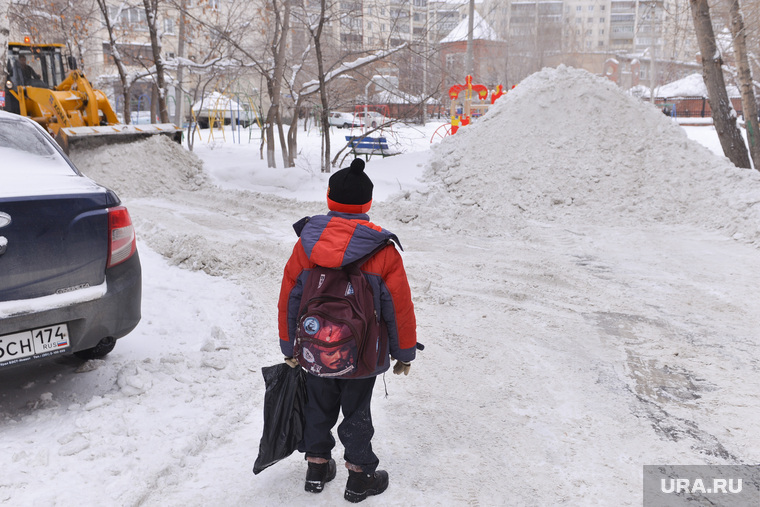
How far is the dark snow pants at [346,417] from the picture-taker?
8.79ft

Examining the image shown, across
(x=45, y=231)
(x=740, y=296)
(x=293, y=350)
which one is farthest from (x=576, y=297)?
(x=45, y=231)

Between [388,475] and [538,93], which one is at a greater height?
[538,93]

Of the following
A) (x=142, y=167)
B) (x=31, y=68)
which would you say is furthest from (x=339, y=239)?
(x=31, y=68)

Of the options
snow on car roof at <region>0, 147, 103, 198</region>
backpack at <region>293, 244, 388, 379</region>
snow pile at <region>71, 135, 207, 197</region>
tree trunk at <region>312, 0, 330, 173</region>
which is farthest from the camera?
snow pile at <region>71, 135, 207, 197</region>

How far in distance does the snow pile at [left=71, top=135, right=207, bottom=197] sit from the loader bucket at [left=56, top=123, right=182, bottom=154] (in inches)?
5.1

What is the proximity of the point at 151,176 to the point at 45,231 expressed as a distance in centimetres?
942

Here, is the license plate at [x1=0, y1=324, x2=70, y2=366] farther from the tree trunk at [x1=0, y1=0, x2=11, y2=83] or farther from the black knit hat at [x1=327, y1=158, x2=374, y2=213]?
the tree trunk at [x1=0, y1=0, x2=11, y2=83]

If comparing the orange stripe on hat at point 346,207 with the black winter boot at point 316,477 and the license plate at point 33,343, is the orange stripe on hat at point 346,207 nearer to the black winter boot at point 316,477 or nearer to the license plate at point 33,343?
the black winter boot at point 316,477

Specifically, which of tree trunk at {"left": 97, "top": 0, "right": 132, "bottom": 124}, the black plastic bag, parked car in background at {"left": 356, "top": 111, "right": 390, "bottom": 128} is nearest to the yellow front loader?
tree trunk at {"left": 97, "top": 0, "right": 132, "bottom": 124}

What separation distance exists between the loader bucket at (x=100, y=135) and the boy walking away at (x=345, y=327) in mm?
10821

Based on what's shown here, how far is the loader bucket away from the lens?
38.8 ft

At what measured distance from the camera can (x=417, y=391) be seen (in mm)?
3934

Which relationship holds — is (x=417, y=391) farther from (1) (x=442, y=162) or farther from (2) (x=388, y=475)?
(1) (x=442, y=162)

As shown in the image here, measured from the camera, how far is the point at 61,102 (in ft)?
42.2
